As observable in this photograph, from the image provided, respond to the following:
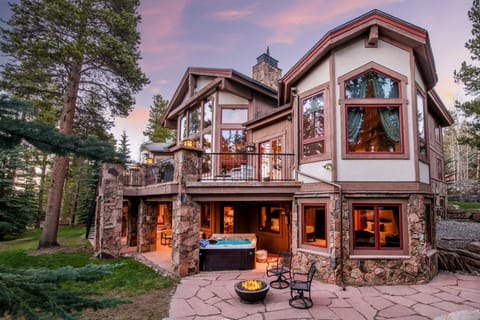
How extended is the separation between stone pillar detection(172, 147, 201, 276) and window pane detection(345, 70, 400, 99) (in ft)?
16.9

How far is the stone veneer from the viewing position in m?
7.08

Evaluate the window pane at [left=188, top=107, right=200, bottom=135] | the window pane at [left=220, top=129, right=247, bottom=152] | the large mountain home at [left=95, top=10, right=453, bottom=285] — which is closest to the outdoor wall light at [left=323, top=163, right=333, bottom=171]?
the large mountain home at [left=95, top=10, right=453, bottom=285]

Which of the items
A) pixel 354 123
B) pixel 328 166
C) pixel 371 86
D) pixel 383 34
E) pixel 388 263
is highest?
pixel 383 34

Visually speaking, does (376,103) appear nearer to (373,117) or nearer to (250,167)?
(373,117)

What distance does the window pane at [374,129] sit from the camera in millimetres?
7461

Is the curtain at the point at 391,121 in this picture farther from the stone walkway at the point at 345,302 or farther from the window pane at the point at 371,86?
the stone walkway at the point at 345,302

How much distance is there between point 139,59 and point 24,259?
34.5ft

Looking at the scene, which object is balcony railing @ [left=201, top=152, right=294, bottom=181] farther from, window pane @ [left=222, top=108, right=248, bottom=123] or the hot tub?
the hot tub

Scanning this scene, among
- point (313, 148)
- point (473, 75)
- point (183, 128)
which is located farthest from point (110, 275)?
point (473, 75)

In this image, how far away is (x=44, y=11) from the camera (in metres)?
11.3

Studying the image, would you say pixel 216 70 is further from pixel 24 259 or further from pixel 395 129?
pixel 24 259

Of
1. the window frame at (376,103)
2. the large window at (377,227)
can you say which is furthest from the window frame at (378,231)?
the window frame at (376,103)

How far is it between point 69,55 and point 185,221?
9497 millimetres

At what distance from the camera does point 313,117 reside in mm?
8430
